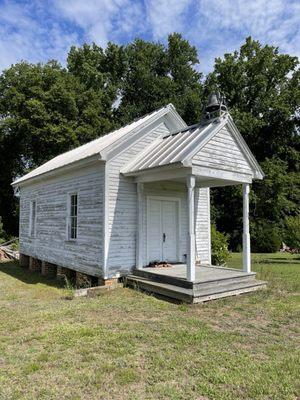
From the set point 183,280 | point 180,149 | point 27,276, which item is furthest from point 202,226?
point 27,276

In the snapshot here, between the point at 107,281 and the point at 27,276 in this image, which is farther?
the point at 27,276

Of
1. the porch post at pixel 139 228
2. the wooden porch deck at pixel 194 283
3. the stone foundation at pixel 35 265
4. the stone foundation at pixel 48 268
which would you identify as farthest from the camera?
the stone foundation at pixel 35 265

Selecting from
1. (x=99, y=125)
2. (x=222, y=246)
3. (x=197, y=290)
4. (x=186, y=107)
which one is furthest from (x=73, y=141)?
(x=197, y=290)

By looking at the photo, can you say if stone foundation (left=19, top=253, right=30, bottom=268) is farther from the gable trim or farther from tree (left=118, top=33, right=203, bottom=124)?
tree (left=118, top=33, right=203, bottom=124)

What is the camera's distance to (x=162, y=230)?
1102 centimetres

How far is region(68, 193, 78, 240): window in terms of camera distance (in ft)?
37.9

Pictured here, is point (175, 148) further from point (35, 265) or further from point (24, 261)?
point (24, 261)

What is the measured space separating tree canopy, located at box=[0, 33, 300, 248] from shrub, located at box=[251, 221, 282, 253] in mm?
883

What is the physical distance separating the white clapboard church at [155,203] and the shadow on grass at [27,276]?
64cm

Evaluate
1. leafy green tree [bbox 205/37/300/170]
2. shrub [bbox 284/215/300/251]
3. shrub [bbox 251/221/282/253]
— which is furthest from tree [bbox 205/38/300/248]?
shrub [bbox 284/215/300/251]

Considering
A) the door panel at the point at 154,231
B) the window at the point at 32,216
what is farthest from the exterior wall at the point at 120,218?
the window at the point at 32,216

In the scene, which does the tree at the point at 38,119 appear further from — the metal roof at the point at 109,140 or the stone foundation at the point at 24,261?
the metal roof at the point at 109,140

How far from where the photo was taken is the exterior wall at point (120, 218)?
953 centimetres

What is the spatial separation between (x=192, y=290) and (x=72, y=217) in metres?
5.44
